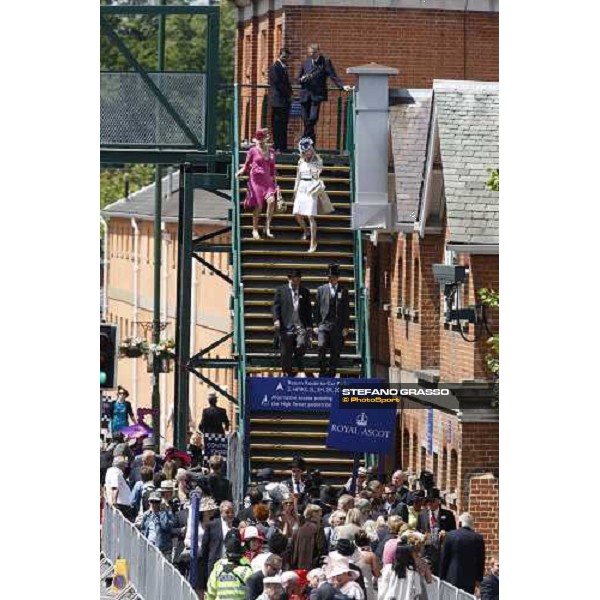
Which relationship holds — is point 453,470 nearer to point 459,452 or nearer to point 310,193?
point 459,452

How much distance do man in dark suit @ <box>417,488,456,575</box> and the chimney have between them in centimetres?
1130

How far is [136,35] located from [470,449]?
66.2 metres

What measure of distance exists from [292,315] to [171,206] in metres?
33.0

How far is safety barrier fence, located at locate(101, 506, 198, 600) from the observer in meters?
25.1

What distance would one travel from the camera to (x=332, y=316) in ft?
117

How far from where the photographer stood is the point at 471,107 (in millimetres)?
37188

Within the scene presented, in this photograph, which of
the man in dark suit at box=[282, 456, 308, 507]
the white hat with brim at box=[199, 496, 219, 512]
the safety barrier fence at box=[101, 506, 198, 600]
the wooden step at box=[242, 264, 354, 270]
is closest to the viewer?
the safety barrier fence at box=[101, 506, 198, 600]


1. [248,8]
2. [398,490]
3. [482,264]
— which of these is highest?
[248,8]

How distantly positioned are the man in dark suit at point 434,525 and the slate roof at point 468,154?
6.42 meters

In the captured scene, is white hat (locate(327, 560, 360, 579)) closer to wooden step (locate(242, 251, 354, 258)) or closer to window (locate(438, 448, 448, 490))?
window (locate(438, 448, 448, 490))

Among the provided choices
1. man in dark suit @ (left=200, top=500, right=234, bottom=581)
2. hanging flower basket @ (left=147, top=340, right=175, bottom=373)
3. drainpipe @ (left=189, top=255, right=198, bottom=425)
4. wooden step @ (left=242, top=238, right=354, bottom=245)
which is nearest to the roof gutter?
wooden step @ (left=242, top=238, right=354, bottom=245)

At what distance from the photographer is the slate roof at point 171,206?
6166 centimetres
